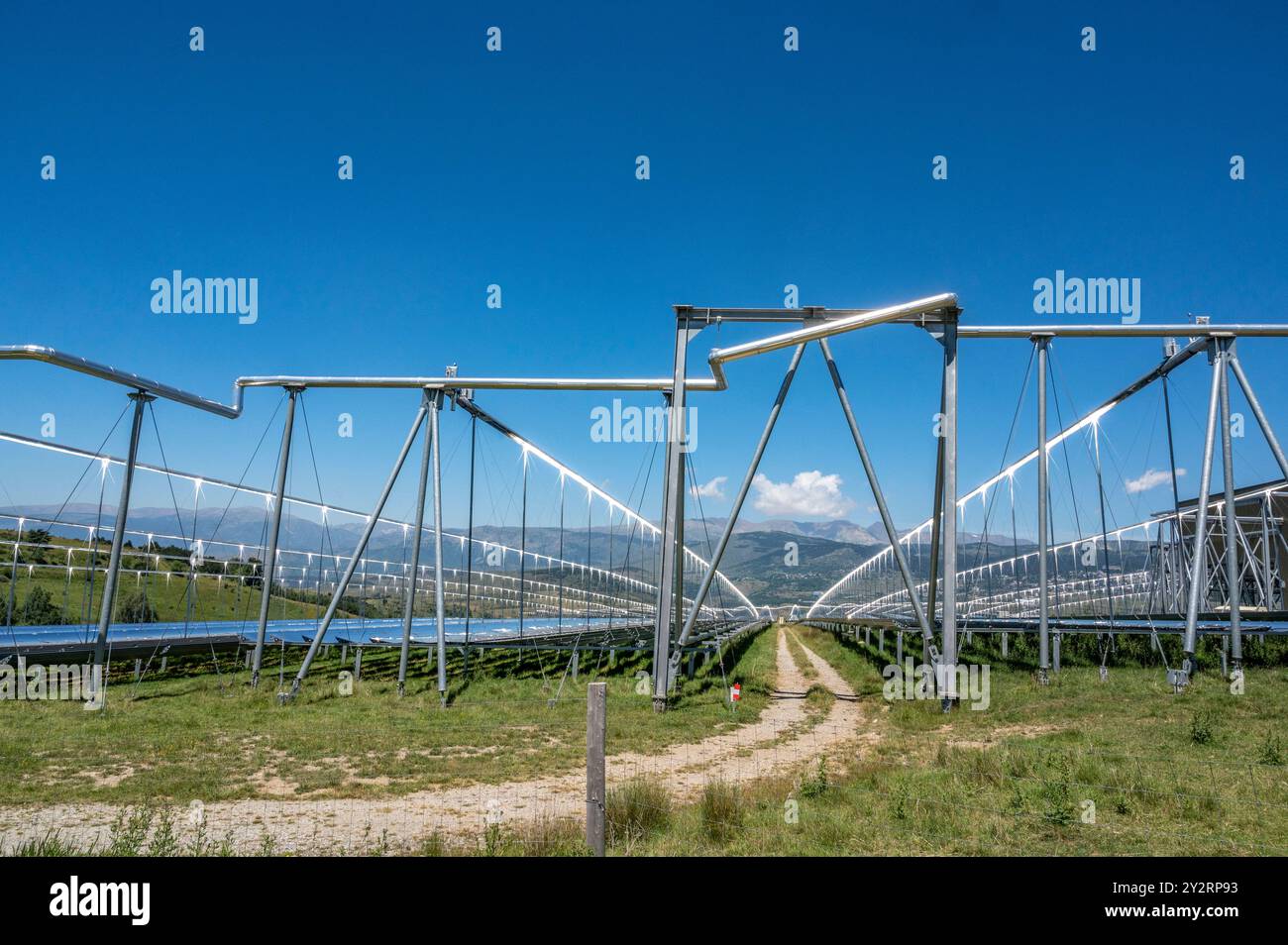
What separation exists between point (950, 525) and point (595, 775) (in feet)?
32.3

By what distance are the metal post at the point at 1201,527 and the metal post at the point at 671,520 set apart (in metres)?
10.6

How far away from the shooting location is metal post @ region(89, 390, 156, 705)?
1583 centimetres

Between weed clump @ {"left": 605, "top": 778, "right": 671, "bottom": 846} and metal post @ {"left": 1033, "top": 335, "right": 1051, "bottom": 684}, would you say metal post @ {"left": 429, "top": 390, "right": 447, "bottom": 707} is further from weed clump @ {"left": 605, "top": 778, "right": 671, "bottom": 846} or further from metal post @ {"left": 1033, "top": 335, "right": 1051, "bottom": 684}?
metal post @ {"left": 1033, "top": 335, "right": 1051, "bottom": 684}

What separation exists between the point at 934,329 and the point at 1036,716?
7359mm

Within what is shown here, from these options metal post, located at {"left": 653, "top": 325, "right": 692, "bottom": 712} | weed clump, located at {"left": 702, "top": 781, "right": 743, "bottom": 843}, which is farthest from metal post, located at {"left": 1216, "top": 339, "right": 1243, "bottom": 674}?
weed clump, located at {"left": 702, "top": 781, "right": 743, "bottom": 843}

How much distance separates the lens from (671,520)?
1570 centimetres

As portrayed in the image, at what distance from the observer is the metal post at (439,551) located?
16297mm

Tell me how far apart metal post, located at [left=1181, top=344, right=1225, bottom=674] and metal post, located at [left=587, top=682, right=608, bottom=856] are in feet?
49.6

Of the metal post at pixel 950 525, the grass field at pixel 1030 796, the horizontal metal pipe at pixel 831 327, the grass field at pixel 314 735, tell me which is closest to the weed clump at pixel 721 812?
the grass field at pixel 1030 796

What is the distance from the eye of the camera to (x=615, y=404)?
697 inches

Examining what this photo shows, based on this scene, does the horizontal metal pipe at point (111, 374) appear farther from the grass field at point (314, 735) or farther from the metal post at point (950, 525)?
the metal post at point (950, 525)

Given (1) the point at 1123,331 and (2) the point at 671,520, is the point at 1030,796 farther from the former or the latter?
→ (1) the point at 1123,331
